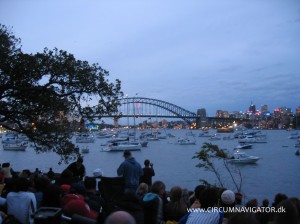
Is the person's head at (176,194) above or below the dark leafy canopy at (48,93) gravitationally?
below

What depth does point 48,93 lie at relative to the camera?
10508 millimetres

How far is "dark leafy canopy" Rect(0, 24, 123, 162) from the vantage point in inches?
404

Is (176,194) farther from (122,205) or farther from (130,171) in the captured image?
(130,171)

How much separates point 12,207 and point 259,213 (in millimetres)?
3165

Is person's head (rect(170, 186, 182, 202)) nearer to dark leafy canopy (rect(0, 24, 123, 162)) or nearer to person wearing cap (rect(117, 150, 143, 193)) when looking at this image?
person wearing cap (rect(117, 150, 143, 193))

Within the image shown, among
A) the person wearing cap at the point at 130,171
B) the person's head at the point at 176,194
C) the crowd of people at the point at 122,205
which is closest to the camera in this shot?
the crowd of people at the point at 122,205

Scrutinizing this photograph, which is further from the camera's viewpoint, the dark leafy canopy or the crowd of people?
the dark leafy canopy

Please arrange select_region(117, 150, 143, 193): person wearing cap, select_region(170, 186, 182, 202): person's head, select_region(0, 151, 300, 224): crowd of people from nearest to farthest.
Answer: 1. select_region(0, 151, 300, 224): crowd of people
2. select_region(170, 186, 182, 202): person's head
3. select_region(117, 150, 143, 193): person wearing cap

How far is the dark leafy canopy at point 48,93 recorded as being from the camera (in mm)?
10258

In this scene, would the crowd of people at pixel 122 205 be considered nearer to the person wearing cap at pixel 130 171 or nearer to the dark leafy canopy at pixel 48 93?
the person wearing cap at pixel 130 171

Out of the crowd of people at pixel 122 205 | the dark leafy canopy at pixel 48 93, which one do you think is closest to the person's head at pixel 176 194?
the crowd of people at pixel 122 205

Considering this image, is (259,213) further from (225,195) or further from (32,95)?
Answer: (32,95)

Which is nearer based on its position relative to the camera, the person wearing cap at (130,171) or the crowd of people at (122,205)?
the crowd of people at (122,205)

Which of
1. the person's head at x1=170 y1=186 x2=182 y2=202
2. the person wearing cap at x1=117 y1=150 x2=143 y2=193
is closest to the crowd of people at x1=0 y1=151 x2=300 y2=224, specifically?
the person's head at x1=170 y1=186 x2=182 y2=202
